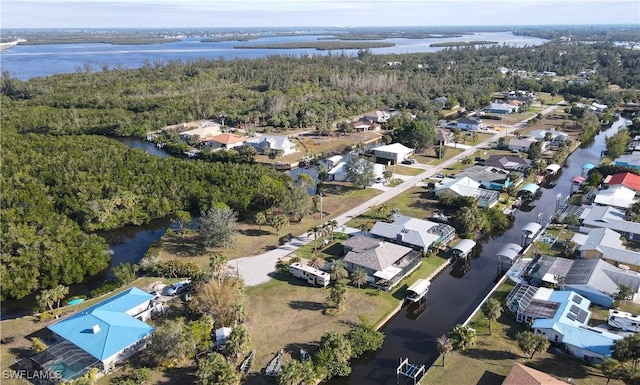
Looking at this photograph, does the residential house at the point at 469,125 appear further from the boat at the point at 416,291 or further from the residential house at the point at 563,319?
the boat at the point at 416,291

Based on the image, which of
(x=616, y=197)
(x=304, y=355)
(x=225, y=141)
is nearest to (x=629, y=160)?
(x=616, y=197)

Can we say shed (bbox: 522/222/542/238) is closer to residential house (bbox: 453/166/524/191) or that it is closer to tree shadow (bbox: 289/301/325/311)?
residential house (bbox: 453/166/524/191)

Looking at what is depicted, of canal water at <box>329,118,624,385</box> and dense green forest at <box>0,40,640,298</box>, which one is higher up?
dense green forest at <box>0,40,640,298</box>

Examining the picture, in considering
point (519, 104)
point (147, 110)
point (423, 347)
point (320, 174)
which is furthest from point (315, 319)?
point (519, 104)

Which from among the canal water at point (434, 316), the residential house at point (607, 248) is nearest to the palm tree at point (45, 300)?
the canal water at point (434, 316)

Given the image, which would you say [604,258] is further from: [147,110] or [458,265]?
[147,110]

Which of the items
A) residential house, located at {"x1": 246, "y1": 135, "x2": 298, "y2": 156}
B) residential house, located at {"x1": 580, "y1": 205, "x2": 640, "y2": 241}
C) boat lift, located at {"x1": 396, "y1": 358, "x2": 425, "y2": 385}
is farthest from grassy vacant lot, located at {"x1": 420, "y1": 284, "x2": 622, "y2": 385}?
residential house, located at {"x1": 246, "y1": 135, "x2": 298, "y2": 156}
